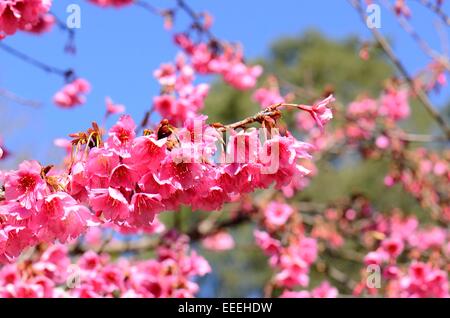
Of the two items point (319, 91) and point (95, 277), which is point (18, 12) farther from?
point (319, 91)

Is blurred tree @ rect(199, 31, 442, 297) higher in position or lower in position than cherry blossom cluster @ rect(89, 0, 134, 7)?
higher

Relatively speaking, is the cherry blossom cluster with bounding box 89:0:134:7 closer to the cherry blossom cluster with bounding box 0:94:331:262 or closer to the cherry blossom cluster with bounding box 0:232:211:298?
the cherry blossom cluster with bounding box 0:232:211:298

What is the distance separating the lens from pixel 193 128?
54.9 inches

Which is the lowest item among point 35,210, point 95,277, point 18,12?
point 35,210

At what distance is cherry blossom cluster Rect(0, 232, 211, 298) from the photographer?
235 cm

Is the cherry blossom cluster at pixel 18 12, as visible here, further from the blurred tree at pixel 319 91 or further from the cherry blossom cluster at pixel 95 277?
the blurred tree at pixel 319 91

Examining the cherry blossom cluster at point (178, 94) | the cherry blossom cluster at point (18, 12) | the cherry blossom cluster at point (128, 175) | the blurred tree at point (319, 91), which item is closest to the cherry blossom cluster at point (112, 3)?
the cherry blossom cluster at point (178, 94)

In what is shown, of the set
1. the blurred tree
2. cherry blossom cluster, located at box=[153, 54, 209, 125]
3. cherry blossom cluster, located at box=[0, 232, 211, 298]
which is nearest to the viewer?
cherry blossom cluster, located at box=[0, 232, 211, 298]

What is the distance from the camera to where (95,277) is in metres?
2.42

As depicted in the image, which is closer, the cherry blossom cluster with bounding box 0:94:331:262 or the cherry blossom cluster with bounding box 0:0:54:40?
the cherry blossom cluster with bounding box 0:94:331:262

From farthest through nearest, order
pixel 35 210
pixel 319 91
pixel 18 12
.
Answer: pixel 319 91, pixel 18 12, pixel 35 210

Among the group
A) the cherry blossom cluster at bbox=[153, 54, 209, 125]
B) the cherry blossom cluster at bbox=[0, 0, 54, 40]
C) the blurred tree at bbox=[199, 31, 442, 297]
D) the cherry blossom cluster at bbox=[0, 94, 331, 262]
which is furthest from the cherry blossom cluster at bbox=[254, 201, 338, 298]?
the blurred tree at bbox=[199, 31, 442, 297]

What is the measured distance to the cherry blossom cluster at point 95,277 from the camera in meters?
2.35

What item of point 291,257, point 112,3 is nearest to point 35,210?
point 291,257
